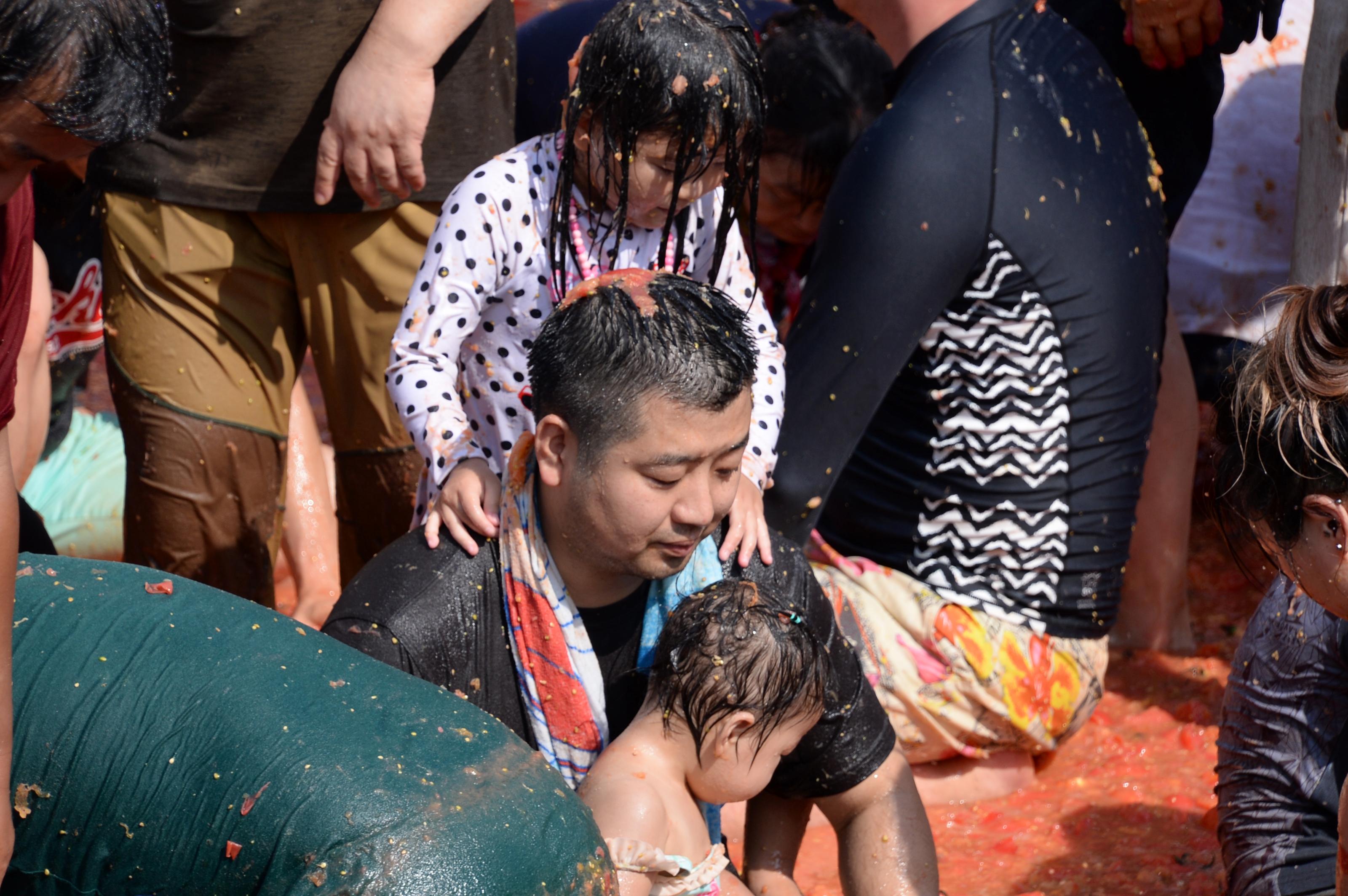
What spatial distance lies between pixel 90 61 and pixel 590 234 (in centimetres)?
100

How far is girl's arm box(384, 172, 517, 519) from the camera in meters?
2.32

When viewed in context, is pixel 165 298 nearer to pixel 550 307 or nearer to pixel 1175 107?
pixel 550 307

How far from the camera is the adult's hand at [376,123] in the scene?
8.23 ft

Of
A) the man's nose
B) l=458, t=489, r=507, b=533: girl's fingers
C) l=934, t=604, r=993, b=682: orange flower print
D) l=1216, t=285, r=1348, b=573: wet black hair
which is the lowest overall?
l=934, t=604, r=993, b=682: orange flower print

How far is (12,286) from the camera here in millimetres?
1965

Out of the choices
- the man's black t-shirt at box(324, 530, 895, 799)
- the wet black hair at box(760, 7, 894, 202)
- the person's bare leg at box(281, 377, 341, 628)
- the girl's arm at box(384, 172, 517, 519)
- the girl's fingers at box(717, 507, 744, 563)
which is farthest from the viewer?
the person's bare leg at box(281, 377, 341, 628)

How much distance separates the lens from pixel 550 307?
2.48 metres

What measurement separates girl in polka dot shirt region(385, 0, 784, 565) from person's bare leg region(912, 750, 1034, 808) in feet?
2.98

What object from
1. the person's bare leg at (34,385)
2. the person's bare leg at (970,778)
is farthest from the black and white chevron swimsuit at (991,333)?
the person's bare leg at (34,385)

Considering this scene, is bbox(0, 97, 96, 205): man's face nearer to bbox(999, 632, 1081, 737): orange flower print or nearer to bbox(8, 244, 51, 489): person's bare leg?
bbox(8, 244, 51, 489): person's bare leg

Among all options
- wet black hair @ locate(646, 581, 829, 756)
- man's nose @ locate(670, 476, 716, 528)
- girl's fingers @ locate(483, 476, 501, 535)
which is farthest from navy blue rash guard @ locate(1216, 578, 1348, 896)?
girl's fingers @ locate(483, 476, 501, 535)

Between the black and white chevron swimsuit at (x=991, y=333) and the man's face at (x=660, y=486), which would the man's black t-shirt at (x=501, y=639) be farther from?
the black and white chevron swimsuit at (x=991, y=333)

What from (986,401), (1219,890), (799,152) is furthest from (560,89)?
(1219,890)

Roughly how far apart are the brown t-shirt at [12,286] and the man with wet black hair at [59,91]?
199 millimetres
